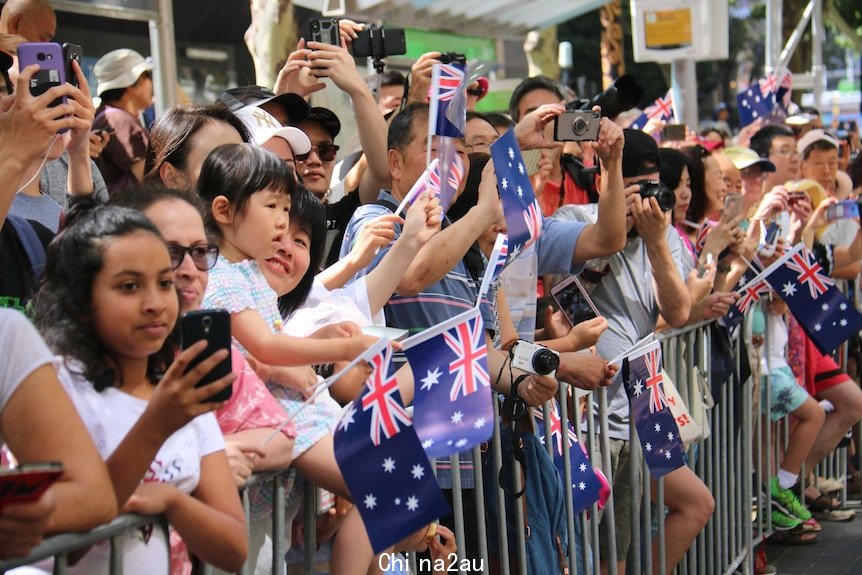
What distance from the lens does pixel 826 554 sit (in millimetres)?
7309

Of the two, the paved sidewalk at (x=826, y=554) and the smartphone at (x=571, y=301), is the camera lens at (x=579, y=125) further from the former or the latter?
the paved sidewalk at (x=826, y=554)

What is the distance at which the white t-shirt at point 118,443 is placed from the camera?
2.64m

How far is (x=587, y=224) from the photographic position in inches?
212

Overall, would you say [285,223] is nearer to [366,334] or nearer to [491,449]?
[366,334]

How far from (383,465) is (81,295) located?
0.87 meters

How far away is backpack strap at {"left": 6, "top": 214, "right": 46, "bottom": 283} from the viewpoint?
11.7ft

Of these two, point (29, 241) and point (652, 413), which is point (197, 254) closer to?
point (29, 241)

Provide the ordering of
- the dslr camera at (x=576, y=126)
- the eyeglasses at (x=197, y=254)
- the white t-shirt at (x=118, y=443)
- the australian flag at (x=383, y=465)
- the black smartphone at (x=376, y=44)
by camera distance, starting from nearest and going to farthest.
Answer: the white t-shirt at (x=118, y=443), the eyeglasses at (x=197, y=254), the australian flag at (x=383, y=465), the dslr camera at (x=576, y=126), the black smartphone at (x=376, y=44)

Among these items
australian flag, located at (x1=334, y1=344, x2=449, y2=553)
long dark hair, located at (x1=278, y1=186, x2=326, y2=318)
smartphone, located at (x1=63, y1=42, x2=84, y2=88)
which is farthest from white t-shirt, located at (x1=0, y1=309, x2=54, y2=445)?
smartphone, located at (x1=63, y1=42, x2=84, y2=88)

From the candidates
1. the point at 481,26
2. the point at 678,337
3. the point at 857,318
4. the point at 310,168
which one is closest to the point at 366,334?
the point at 310,168

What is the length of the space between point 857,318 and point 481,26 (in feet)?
28.5

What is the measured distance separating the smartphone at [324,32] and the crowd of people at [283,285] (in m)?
0.15

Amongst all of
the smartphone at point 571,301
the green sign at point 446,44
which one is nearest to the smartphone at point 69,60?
the smartphone at point 571,301

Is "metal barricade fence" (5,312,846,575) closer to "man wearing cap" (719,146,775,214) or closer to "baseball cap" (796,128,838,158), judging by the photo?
"man wearing cap" (719,146,775,214)
